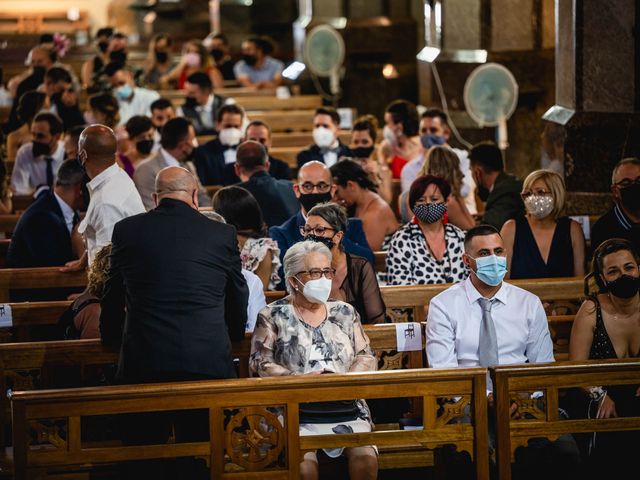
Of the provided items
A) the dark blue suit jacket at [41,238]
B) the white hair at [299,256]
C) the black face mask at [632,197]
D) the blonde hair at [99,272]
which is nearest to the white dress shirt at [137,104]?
the dark blue suit jacket at [41,238]

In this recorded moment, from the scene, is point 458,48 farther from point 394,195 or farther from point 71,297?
point 71,297

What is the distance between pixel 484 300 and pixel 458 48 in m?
7.33

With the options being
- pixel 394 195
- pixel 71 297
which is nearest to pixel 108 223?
pixel 71 297

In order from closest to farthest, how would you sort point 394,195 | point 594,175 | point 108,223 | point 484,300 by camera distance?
1. point 484,300
2. point 108,223
3. point 594,175
4. point 394,195

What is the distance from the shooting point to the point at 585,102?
930 cm

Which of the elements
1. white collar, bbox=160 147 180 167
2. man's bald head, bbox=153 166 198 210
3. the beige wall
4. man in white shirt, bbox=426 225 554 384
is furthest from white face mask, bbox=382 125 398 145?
the beige wall

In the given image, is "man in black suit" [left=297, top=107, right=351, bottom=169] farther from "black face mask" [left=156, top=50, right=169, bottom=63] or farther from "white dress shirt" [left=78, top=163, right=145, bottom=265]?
"black face mask" [left=156, top=50, right=169, bottom=63]

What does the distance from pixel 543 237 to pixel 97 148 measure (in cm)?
273

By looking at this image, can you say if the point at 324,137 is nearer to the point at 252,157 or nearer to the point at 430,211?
the point at 252,157

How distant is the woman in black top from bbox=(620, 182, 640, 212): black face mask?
1.83 meters

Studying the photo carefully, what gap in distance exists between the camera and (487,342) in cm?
611

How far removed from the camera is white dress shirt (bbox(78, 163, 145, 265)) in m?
6.74

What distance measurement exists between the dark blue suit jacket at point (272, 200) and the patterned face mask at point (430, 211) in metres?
1.66

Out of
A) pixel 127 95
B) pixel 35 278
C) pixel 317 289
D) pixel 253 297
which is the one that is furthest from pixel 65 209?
pixel 127 95
